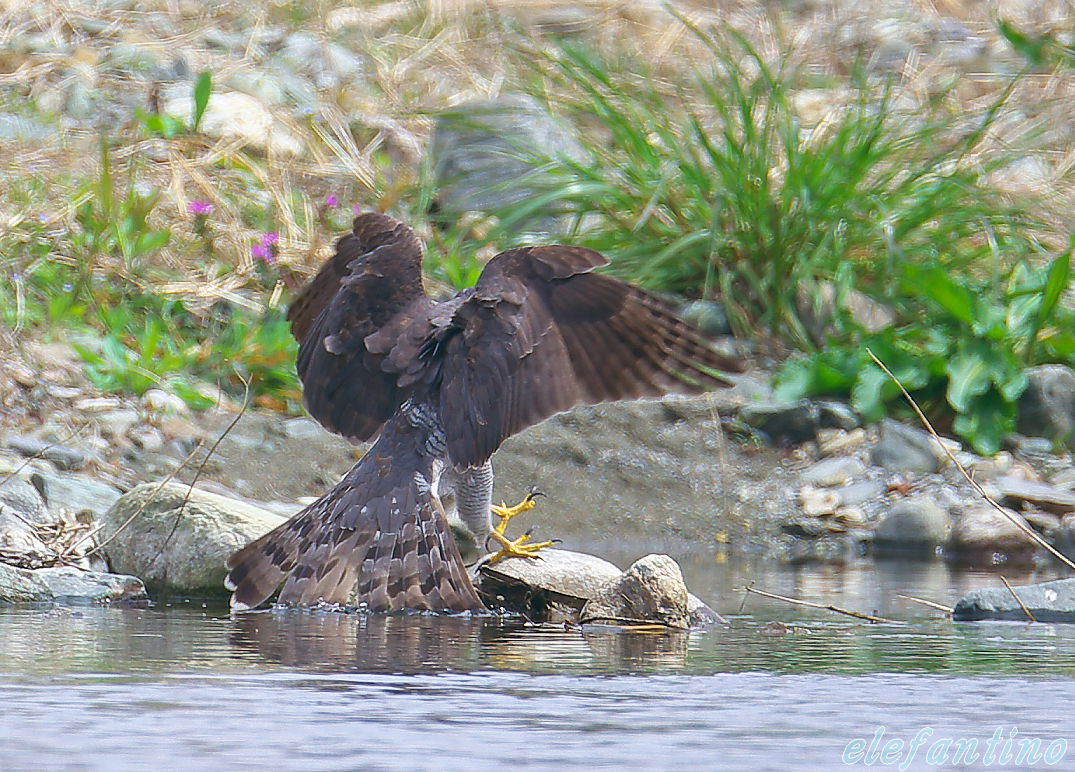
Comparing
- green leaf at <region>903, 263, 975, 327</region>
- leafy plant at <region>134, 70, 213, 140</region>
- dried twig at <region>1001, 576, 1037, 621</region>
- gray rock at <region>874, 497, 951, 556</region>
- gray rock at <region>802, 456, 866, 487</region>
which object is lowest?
dried twig at <region>1001, 576, 1037, 621</region>

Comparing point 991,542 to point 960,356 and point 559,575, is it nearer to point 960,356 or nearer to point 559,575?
point 960,356

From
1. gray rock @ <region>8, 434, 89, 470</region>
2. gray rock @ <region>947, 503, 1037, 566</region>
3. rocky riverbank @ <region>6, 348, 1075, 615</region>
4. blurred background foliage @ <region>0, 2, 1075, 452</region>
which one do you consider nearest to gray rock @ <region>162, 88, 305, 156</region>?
blurred background foliage @ <region>0, 2, 1075, 452</region>

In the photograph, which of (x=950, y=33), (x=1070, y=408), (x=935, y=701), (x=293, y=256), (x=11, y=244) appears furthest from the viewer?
(x=950, y=33)

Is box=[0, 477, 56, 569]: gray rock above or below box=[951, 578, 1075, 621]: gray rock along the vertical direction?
above

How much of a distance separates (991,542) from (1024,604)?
7.20 ft

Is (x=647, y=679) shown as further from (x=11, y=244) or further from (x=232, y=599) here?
(x=11, y=244)

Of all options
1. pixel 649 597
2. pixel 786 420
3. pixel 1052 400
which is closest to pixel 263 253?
pixel 786 420

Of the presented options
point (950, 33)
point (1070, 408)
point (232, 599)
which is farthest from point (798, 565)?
point (950, 33)

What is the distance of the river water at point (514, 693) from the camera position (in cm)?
325

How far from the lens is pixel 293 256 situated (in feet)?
31.9

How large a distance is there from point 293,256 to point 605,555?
3471 millimetres

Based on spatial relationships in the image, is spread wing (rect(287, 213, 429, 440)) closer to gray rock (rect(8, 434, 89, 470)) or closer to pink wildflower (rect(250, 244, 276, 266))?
gray rock (rect(8, 434, 89, 470))

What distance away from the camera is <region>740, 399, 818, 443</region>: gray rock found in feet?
27.5

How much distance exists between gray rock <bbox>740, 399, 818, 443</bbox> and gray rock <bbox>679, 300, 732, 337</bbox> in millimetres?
708
